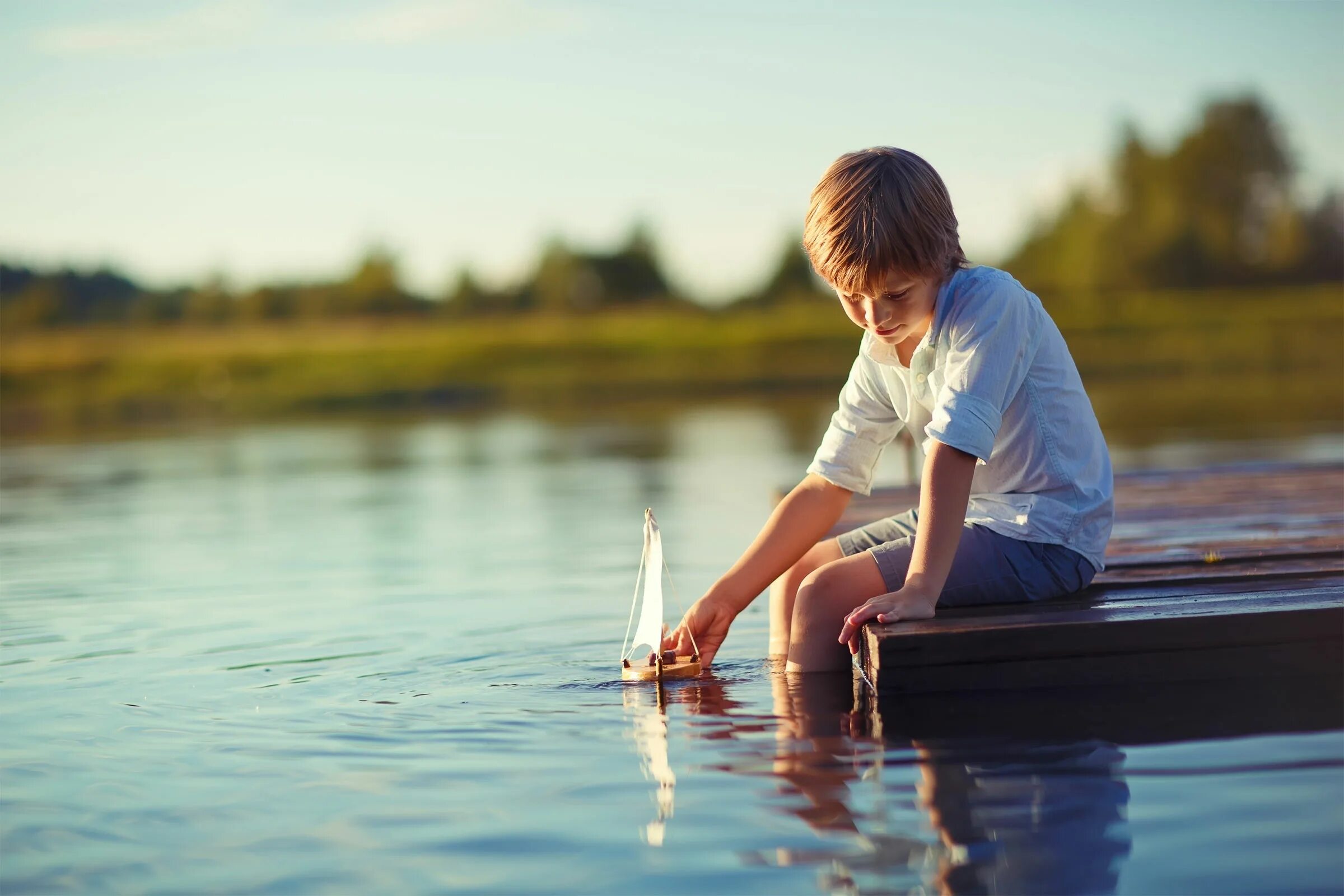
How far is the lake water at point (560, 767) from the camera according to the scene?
2.39 metres

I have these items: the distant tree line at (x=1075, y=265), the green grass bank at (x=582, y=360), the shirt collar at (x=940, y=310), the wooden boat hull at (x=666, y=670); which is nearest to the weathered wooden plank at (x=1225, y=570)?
the shirt collar at (x=940, y=310)

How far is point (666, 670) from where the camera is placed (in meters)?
3.66

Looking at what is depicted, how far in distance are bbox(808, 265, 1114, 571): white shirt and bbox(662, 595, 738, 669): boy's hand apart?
0.69 m

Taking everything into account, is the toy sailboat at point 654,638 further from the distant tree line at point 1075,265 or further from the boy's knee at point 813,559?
the distant tree line at point 1075,265

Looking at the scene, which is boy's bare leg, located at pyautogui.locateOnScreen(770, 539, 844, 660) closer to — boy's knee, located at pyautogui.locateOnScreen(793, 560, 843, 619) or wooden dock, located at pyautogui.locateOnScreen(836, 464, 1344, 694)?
boy's knee, located at pyautogui.locateOnScreen(793, 560, 843, 619)

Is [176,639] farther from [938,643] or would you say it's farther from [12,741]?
[938,643]

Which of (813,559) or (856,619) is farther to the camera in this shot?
(813,559)

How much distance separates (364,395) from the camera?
36250 millimetres

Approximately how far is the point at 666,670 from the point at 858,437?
78 centimetres

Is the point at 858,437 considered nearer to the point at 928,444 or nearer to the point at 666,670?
the point at 928,444

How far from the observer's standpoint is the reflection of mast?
104 inches

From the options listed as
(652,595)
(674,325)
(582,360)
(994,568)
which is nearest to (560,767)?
(652,595)

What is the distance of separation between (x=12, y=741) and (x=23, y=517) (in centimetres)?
702

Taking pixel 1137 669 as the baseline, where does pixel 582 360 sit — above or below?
above
